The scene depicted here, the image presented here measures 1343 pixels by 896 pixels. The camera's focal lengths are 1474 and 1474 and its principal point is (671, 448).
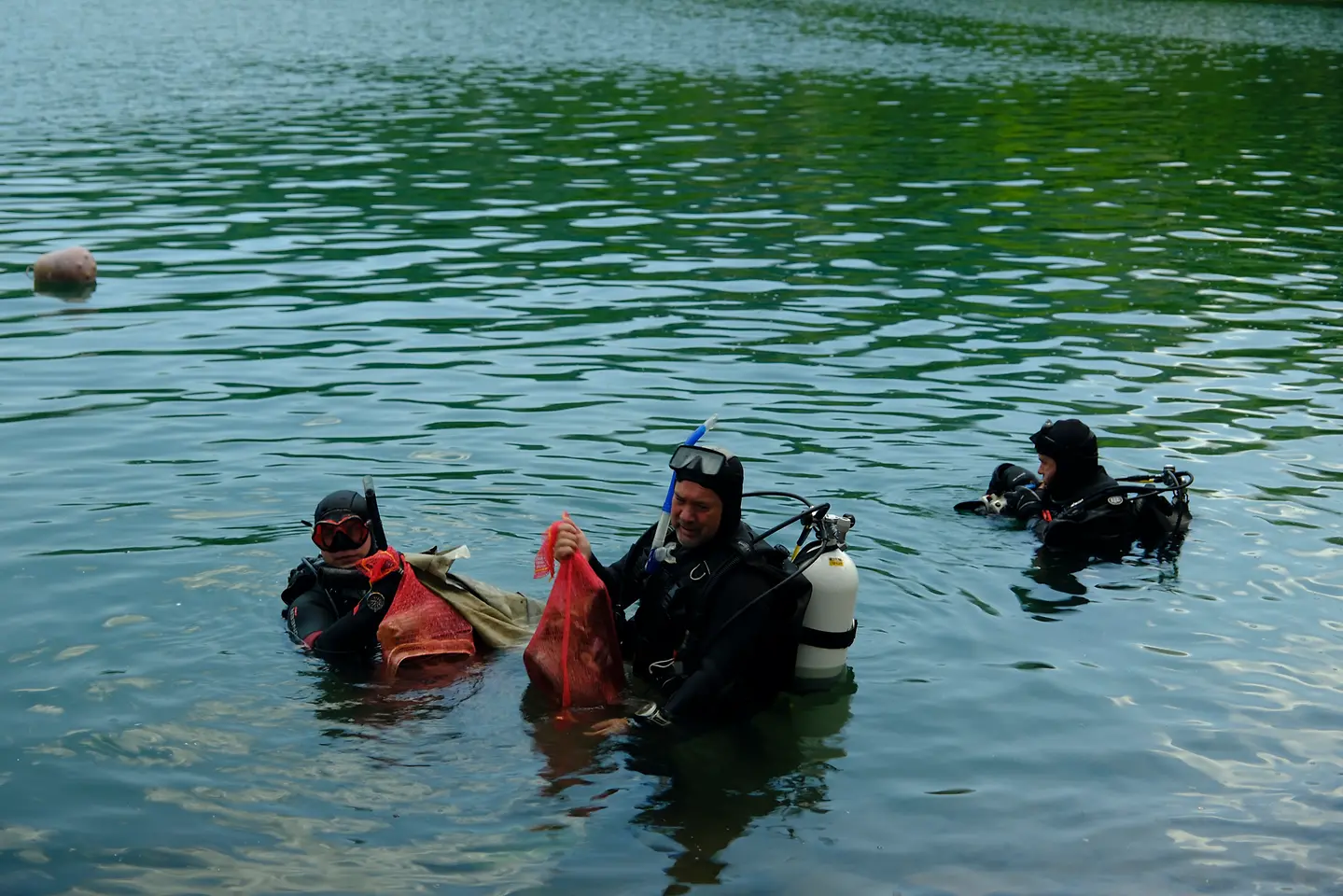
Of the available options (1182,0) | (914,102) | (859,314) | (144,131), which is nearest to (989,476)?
(859,314)

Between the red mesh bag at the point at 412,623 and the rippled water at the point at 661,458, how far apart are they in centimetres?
20

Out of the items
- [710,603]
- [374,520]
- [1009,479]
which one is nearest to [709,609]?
[710,603]

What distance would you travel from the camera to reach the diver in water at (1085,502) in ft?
30.9

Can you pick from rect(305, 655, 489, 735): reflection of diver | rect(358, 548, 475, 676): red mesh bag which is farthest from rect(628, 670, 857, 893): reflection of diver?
rect(358, 548, 475, 676): red mesh bag

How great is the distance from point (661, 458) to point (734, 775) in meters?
4.47

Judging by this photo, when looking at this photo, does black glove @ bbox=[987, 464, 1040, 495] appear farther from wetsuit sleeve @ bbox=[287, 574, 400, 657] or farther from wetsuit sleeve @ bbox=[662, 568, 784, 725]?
wetsuit sleeve @ bbox=[287, 574, 400, 657]

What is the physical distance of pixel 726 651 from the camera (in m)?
6.73

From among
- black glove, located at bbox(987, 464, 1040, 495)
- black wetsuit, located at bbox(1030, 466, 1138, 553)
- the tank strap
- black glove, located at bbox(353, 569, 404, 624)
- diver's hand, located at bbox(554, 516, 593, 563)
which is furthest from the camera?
black glove, located at bbox(987, 464, 1040, 495)

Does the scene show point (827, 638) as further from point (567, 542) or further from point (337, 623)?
point (337, 623)

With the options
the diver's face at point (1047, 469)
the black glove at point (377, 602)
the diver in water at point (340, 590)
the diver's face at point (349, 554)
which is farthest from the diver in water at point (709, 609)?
the diver's face at point (1047, 469)

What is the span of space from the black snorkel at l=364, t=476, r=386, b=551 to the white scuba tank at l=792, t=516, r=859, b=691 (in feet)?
7.42

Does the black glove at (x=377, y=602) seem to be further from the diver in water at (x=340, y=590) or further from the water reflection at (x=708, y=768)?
the water reflection at (x=708, y=768)

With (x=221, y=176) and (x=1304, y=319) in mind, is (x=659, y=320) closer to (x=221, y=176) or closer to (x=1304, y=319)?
(x=1304, y=319)

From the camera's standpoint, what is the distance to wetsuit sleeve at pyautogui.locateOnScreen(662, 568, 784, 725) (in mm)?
6676
